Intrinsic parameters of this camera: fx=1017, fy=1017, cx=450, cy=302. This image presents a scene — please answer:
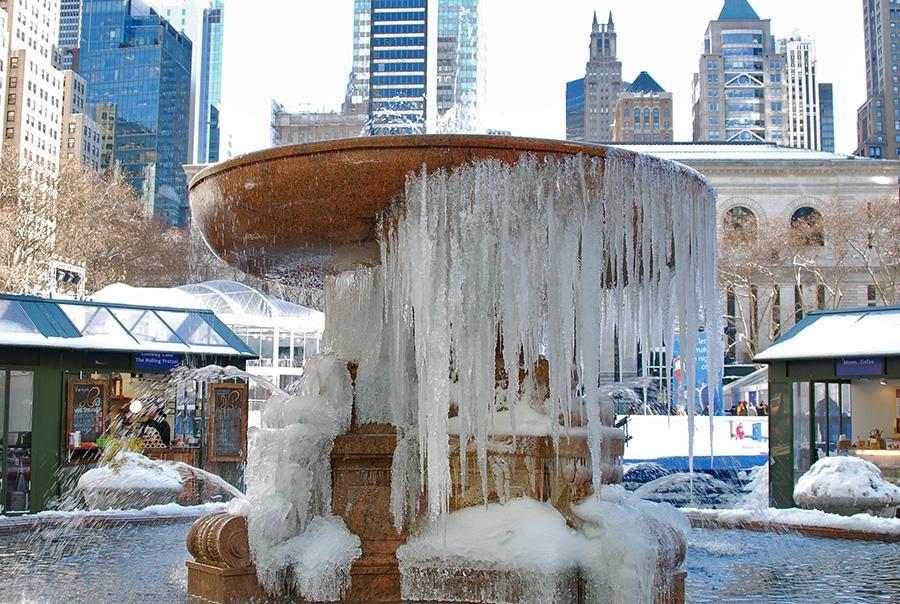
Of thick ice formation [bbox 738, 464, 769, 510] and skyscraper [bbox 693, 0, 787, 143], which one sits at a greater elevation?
skyscraper [bbox 693, 0, 787, 143]

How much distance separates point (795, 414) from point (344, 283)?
877 cm

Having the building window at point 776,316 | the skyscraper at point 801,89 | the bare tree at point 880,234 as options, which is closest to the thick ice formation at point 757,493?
the bare tree at point 880,234

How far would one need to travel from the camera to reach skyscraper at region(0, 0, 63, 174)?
106 m

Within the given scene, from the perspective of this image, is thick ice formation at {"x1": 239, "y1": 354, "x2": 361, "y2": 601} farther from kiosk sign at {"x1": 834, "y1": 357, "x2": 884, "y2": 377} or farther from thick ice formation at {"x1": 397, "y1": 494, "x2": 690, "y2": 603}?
kiosk sign at {"x1": 834, "y1": 357, "x2": 884, "y2": 377}

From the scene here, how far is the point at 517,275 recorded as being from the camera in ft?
21.1

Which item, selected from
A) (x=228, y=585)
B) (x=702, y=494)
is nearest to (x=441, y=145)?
(x=228, y=585)

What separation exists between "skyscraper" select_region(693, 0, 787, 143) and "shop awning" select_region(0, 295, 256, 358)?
15701 centimetres

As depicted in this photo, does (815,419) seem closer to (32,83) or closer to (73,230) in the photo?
(73,230)

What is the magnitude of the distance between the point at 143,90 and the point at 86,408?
162884 mm

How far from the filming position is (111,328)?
614 inches

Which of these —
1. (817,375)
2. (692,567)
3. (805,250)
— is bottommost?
(692,567)

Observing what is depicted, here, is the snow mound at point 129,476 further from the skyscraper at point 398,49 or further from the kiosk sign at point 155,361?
the skyscraper at point 398,49

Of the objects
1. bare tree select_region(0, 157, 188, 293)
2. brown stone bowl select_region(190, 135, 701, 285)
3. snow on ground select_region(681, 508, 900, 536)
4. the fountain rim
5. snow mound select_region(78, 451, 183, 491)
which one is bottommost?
snow on ground select_region(681, 508, 900, 536)

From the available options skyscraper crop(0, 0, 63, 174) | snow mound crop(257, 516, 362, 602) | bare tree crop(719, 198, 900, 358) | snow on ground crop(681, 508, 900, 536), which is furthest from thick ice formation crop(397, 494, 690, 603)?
skyscraper crop(0, 0, 63, 174)
